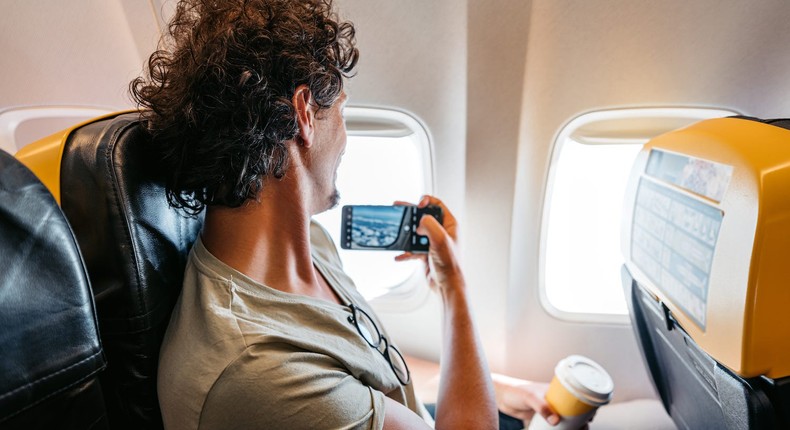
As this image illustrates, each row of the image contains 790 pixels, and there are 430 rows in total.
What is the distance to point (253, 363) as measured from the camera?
0.74 meters

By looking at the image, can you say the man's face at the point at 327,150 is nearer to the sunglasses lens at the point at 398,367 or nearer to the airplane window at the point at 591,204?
the sunglasses lens at the point at 398,367

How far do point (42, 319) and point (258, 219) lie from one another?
451 mm

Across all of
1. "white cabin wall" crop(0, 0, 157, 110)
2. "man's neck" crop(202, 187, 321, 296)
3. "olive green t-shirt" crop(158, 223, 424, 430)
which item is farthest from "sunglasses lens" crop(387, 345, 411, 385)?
"white cabin wall" crop(0, 0, 157, 110)

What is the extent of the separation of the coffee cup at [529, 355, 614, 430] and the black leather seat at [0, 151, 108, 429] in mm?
1281

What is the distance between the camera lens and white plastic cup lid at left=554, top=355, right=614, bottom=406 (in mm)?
1361

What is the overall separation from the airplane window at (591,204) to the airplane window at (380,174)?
52cm

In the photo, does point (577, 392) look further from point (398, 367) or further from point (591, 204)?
point (591, 204)

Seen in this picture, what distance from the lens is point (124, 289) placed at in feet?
2.35

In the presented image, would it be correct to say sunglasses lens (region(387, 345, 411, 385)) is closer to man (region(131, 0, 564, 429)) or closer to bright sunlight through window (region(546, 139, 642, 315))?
man (region(131, 0, 564, 429))

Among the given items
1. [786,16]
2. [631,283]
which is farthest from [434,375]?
[786,16]

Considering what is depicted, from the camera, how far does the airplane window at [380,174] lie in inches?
65.9

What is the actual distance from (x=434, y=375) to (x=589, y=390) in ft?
2.36

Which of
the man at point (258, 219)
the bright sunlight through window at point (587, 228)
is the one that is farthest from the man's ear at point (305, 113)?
A: the bright sunlight through window at point (587, 228)

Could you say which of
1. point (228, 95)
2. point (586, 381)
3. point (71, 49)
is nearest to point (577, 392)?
point (586, 381)
